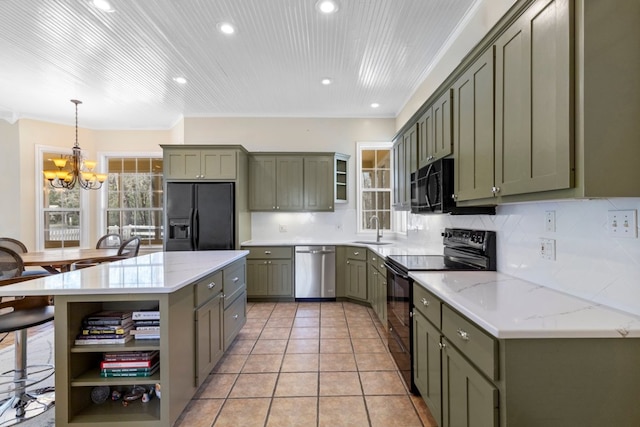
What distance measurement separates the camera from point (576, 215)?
1506 mm

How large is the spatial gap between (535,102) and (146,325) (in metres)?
2.41

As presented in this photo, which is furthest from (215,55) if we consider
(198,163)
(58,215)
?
(58,215)

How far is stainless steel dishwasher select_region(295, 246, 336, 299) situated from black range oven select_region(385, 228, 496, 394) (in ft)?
6.13

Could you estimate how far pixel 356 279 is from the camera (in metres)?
4.54

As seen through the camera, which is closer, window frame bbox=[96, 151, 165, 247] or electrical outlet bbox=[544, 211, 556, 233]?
electrical outlet bbox=[544, 211, 556, 233]

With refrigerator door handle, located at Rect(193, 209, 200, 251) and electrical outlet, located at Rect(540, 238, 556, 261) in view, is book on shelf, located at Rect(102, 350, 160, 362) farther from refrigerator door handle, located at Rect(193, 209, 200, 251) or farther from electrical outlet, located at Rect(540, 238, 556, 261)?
refrigerator door handle, located at Rect(193, 209, 200, 251)

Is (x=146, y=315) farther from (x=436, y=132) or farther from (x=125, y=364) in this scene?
(x=436, y=132)

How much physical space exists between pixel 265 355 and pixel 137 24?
3.31m

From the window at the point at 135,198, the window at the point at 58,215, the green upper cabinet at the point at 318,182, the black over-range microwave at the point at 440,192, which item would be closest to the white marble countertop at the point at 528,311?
the black over-range microwave at the point at 440,192

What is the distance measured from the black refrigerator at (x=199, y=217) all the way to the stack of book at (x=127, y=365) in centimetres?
263

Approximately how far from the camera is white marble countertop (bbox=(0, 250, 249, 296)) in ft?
5.68

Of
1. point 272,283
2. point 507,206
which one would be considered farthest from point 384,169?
point 507,206

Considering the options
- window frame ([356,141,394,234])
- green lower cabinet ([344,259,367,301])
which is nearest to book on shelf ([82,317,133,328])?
green lower cabinet ([344,259,367,301])

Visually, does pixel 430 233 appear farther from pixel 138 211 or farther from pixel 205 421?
pixel 138 211
